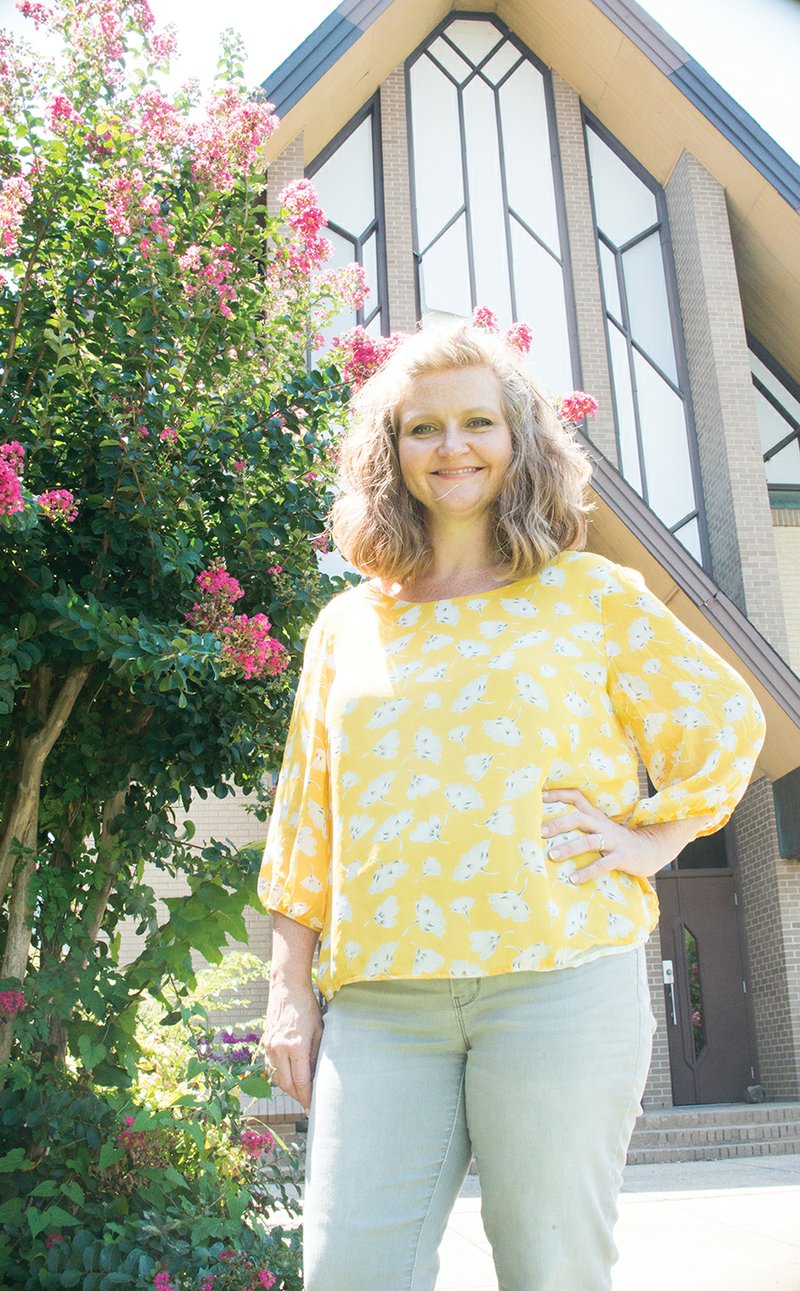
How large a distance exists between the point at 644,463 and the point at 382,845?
10920mm

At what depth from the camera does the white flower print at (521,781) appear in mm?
1635

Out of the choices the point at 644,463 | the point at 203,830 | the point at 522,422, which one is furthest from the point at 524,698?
the point at 644,463

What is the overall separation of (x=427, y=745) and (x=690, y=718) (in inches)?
15.9

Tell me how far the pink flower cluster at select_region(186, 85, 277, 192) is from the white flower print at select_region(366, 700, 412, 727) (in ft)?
7.49

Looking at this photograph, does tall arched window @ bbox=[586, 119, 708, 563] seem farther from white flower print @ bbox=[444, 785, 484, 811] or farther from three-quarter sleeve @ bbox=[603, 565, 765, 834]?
white flower print @ bbox=[444, 785, 484, 811]

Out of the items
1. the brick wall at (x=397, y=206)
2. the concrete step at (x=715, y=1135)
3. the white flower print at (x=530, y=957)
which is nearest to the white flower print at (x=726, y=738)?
the white flower print at (x=530, y=957)

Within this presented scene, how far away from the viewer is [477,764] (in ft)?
5.45

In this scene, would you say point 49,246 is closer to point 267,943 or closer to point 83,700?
point 83,700

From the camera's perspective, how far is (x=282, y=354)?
12.5 feet

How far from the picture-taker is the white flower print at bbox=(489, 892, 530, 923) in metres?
1.56

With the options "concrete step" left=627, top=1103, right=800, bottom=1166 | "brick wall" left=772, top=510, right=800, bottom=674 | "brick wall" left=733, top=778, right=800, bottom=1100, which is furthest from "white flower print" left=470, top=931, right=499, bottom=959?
"brick wall" left=772, top=510, right=800, bottom=674

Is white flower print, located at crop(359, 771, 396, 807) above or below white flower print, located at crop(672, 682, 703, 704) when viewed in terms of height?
below

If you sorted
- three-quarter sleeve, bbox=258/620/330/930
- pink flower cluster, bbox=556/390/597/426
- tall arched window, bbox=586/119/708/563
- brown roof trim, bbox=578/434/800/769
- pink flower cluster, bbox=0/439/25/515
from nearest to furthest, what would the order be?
1. three-quarter sleeve, bbox=258/620/330/930
2. pink flower cluster, bbox=0/439/25/515
3. pink flower cluster, bbox=556/390/597/426
4. brown roof trim, bbox=578/434/800/769
5. tall arched window, bbox=586/119/708/563

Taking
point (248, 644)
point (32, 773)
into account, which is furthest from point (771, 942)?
point (248, 644)
